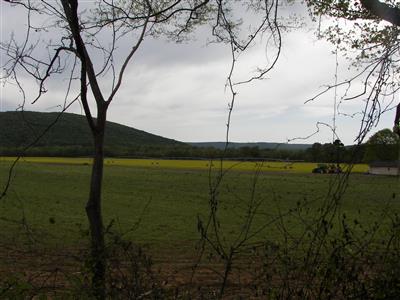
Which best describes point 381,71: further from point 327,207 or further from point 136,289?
point 136,289

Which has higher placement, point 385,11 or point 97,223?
point 385,11

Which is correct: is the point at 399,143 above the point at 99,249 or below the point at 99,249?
above

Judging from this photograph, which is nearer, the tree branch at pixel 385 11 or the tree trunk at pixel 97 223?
the tree trunk at pixel 97 223

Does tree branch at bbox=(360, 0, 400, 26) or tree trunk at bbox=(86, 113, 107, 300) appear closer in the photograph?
tree trunk at bbox=(86, 113, 107, 300)

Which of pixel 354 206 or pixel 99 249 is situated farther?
pixel 354 206

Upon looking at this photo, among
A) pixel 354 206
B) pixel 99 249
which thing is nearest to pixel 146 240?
pixel 99 249

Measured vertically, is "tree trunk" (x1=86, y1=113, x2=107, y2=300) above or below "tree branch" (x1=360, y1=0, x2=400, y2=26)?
below

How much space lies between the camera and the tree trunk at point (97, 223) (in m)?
3.36

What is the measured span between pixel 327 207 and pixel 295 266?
0.52 metres

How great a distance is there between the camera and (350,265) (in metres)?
3.47

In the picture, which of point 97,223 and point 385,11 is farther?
point 385,11

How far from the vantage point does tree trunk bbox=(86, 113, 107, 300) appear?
3355 millimetres

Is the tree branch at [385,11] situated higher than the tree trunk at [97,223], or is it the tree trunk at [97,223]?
the tree branch at [385,11]

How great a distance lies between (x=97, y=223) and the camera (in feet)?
13.3
